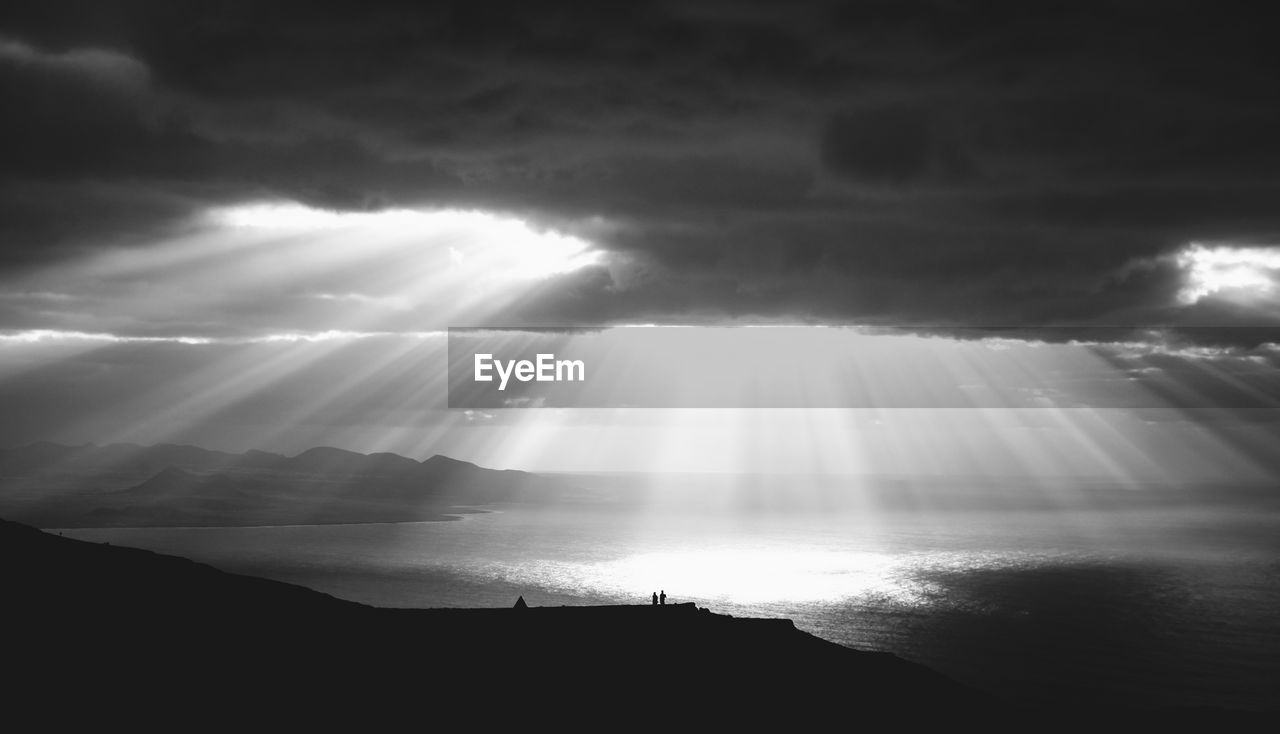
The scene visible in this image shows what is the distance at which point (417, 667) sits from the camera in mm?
40812

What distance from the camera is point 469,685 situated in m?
38.6

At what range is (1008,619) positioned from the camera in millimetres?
132250

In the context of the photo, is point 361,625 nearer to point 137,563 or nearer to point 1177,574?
point 137,563

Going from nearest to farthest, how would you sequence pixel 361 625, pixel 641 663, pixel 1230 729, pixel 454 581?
1. pixel 641 663
2. pixel 361 625
3. pixel 1230 729
4. pixel 454 581

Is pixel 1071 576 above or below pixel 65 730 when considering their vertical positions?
below

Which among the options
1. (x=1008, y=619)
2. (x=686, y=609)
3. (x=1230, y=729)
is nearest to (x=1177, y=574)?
(x=1008, y=619)

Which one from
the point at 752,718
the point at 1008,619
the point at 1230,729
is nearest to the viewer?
the point at 752,718

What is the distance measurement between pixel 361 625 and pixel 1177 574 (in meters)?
192

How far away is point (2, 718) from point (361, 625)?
18080 mm

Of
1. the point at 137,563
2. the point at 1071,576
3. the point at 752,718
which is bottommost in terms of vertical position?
the point at 1071,576

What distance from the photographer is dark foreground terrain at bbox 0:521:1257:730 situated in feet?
A: 119

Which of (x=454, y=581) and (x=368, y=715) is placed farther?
(x=454, y=581)

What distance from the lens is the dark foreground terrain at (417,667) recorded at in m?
36.2

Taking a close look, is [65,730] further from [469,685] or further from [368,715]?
[469,685]
